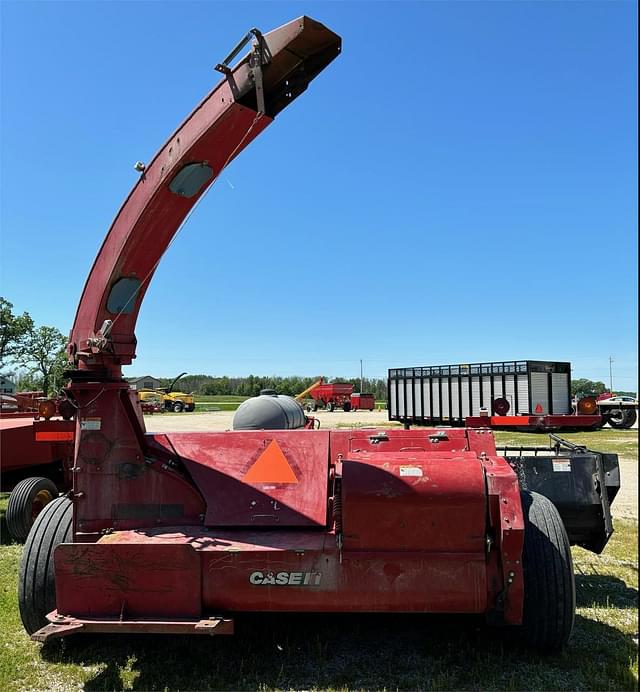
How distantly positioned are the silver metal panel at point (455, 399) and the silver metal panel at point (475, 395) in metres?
0.72

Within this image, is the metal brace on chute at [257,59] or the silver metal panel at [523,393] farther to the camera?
the silver metal panel at [523,393]

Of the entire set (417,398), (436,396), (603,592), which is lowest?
(603,592)

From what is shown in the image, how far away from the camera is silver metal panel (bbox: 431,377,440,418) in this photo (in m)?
24.1

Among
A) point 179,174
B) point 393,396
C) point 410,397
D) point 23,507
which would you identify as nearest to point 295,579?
point 179,174

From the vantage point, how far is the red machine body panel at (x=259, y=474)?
157 inches

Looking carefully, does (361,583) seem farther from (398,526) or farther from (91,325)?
(91,325)

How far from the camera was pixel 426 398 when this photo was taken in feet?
80.9

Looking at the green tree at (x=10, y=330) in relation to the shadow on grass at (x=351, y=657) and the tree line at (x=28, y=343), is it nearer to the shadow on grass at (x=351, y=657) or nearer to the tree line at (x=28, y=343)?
the tree line at (x=28, y=343)

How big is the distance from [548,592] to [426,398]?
21247 millimetres

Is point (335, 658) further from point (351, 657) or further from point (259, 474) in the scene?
point (259, 474)

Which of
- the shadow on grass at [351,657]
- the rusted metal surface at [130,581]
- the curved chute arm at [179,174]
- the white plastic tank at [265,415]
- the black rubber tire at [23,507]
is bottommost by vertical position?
the shadow on grass at [351,657]

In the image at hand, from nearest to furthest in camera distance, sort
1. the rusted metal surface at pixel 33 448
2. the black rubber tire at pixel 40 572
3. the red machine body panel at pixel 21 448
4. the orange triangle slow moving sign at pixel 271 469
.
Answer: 1. the black rubber tire at pixel 40 572
2. the orange triangle slow moving sign at pixel 271 469
3. the rusted metal surface at pixel 33 448
4. the red machine body panel at pixel 21 448

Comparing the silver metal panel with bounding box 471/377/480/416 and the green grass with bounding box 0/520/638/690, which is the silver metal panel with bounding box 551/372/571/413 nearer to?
the silver metal panel with bounding box 471/377/480/416

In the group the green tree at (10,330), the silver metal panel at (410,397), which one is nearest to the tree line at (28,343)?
the green tree at (10,330)
